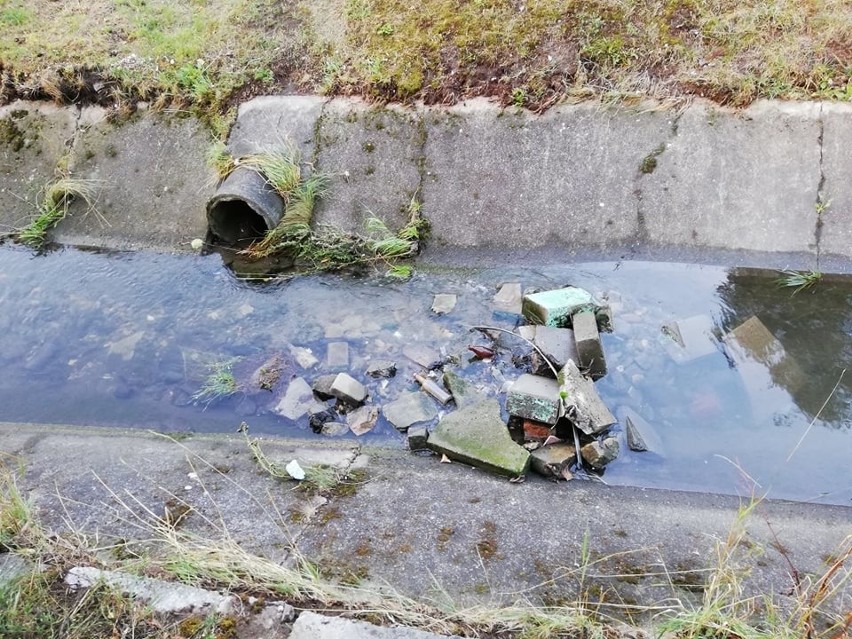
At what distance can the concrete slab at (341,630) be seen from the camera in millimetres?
2209

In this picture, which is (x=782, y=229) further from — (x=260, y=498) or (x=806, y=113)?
(x=260, y=498)

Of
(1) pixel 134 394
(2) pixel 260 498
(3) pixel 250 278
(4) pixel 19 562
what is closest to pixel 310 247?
(3) pixel 250 278

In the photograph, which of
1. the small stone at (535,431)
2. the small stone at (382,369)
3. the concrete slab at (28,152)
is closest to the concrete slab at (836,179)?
the small stone at (535,431)

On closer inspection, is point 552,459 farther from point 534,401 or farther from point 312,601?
point 312,601

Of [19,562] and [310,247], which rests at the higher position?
[310,247]

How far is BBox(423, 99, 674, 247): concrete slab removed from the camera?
5.13 m

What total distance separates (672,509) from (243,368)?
303 centimetres

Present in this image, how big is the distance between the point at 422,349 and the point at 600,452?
1534 mm

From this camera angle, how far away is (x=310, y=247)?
209 inches

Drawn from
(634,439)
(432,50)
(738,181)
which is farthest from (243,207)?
(738,181)

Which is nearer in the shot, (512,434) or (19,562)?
(19,562)

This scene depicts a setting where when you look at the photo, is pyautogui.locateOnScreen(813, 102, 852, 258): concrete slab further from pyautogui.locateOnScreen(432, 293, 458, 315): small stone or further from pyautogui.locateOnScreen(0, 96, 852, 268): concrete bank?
pyautogui.locateOnScreen(432, 293, 458, 315): small stone

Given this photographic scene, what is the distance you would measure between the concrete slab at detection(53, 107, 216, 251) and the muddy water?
0.27 metres

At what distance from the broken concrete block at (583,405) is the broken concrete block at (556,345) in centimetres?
28
